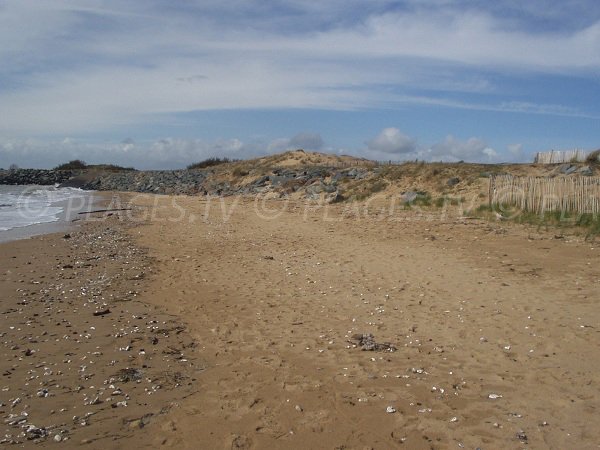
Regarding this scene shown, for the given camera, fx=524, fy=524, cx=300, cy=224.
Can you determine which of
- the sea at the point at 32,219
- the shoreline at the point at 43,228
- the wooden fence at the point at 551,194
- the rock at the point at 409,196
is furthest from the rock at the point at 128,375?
the rock at the point at 409,196

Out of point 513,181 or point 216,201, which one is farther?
point 216,201

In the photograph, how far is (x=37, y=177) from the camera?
53.2m

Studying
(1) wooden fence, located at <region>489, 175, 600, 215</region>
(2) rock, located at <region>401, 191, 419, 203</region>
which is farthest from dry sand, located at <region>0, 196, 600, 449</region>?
(2) rock, located at <region>401, 191, 419, 203</region>

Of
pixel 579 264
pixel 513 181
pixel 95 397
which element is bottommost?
pixel 95 397

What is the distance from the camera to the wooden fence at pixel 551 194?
13.1 metres

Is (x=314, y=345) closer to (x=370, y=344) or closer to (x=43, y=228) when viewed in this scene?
(x=370, y=344)

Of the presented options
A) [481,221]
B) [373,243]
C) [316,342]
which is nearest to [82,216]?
[373,243]

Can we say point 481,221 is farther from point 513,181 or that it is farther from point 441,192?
point 441,192

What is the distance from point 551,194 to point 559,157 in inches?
383

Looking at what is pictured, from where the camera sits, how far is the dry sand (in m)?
4.00

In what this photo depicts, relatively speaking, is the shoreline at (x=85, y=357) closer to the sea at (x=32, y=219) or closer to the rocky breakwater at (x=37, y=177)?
the sea at (x=32, y=219)

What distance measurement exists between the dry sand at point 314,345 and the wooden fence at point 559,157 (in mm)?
11897

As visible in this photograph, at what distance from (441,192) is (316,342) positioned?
14.5m

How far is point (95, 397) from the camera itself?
175 inches
